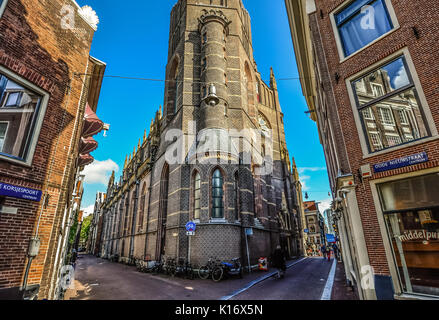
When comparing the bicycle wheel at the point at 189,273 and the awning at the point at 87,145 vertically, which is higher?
the awning at the point at 87,145

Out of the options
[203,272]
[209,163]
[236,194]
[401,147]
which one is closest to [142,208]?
[209,163]

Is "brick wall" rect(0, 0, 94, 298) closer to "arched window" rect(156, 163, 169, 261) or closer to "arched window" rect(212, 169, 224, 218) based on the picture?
"arched window" rect(212, 169, 224, 218)

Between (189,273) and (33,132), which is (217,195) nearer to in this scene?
(189,273)

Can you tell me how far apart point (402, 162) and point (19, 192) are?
9741mm

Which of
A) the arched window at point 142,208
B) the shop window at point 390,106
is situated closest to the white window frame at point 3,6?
the shop window at point 390,106

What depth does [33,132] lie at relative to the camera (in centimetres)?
561

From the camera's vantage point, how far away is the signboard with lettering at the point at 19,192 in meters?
4.77

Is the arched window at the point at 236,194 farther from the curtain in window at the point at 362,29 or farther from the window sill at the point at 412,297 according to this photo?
the curtain in window at the point at 362,29

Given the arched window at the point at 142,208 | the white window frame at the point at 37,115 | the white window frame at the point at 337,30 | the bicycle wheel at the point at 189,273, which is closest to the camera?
the white window frame at the point at 37,115

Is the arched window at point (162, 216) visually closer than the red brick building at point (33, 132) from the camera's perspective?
No

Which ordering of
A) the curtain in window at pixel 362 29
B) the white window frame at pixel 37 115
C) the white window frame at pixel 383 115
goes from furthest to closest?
the curtain in window at pixel 362 29 → the white window frame at pixel 383 115 → the white window frame at pixel 37 115

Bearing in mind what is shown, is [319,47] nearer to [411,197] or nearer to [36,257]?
[411,197]

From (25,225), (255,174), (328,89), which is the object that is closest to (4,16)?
(25,225)

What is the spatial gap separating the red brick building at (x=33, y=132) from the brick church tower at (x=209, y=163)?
364 inches
